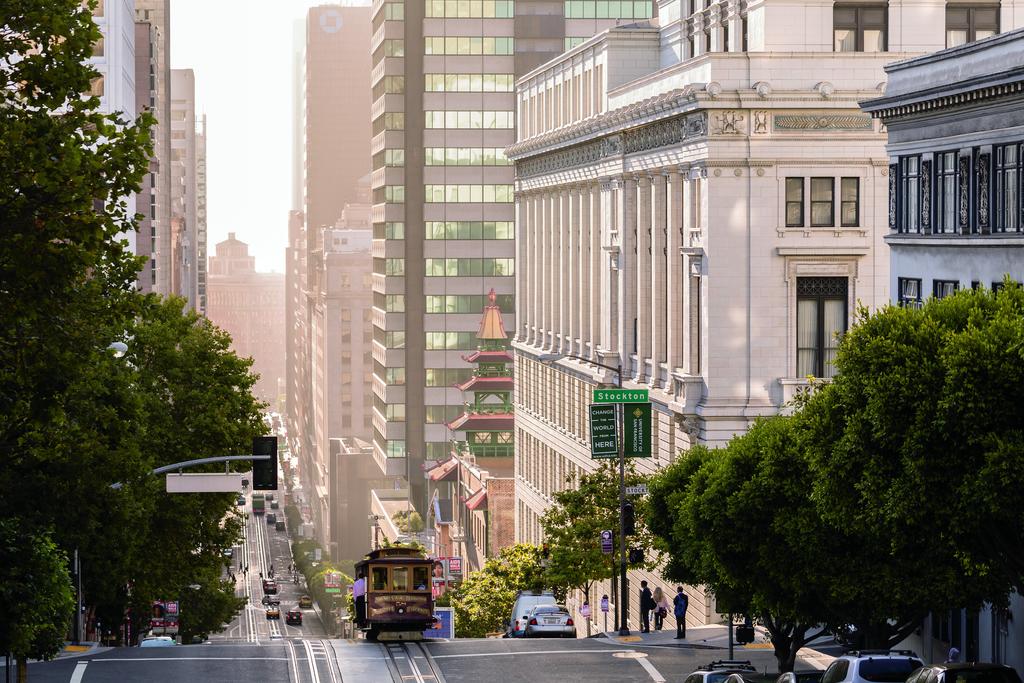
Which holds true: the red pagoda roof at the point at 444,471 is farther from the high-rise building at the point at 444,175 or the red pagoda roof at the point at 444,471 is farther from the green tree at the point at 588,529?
the green tree at the point at 588,529

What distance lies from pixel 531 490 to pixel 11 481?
70.2 m

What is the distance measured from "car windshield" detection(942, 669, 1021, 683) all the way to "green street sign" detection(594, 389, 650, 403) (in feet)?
131

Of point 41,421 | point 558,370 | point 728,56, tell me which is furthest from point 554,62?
point 41,421

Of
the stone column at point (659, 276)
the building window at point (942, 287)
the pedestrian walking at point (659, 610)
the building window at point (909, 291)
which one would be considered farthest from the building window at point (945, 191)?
the stone column at point (659, 276)

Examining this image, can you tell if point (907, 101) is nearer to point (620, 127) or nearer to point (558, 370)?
point (620, 127)

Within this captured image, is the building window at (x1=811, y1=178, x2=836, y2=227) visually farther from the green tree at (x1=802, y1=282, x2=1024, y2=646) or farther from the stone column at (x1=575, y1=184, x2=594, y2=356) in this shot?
the green tree at (x1=802, y1=282, x2=1024, y2=646)

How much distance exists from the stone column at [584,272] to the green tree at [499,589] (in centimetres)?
1482

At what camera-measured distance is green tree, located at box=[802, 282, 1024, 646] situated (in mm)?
31344

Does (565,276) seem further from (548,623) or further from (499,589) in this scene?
(548,623)

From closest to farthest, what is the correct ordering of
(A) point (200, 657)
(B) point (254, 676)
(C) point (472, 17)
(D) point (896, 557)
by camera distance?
1. (D) point (896, 557)
2. (B) point (254, 676)
3. (A) point (200, 657)
4. (C) point (472, 17)

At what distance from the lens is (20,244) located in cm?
2998

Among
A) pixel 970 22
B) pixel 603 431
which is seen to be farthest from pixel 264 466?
pixel 970 22

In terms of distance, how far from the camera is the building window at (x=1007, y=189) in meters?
46.5

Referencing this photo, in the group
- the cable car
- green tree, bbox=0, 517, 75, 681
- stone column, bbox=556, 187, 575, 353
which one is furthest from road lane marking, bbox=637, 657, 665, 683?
stone column, bbox=556, 187, 575, 353
